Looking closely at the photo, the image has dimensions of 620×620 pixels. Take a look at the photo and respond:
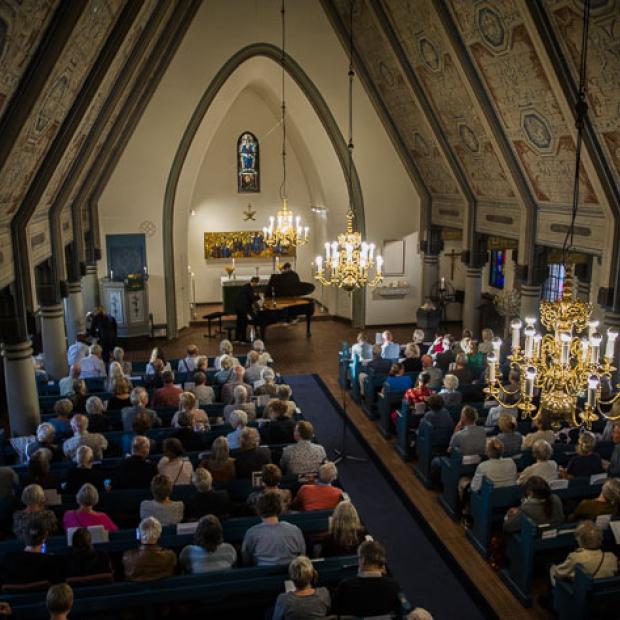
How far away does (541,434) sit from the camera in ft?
28.0

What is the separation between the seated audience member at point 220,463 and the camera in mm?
7395

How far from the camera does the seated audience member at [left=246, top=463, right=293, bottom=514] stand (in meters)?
6.66

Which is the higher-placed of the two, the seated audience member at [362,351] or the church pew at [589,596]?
the seated audience member at [362,351]

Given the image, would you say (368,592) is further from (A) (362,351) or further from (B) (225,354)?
(A) (362,351)

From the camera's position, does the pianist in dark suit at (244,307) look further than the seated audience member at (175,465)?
Yes

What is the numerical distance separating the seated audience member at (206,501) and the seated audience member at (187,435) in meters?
1.86

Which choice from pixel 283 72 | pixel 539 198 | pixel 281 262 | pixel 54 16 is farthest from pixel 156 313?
pixel 54 16

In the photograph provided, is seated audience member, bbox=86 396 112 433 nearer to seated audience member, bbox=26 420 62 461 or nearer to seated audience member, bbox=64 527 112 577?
seated audience member, bbox=26 420 62 461

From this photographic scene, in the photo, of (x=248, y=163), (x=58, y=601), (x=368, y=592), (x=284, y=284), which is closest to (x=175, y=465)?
(x=58, y=601)

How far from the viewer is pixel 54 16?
22.4ft

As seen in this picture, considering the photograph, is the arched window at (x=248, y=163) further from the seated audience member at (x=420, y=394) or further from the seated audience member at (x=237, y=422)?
the seated audience member at (x=237, y=422)

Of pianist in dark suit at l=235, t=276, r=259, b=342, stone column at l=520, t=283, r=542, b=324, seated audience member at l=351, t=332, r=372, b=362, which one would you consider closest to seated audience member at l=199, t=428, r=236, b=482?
seated audience member at l=351, t=332, r=372, b=362

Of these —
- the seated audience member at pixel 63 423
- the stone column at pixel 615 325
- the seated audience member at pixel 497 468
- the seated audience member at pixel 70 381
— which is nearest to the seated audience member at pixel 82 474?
the seated audience member at pixel 63 423

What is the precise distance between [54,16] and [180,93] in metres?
10.5
